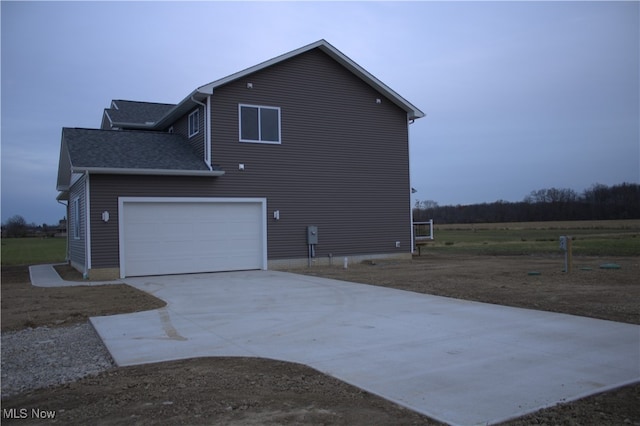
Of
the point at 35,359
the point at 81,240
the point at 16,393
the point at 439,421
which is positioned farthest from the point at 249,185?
the point at 439,421

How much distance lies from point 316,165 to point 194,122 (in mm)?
4366

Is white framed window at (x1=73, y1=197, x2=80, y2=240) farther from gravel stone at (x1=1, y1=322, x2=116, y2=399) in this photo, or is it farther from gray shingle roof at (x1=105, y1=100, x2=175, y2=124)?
gravel stone at (x1=1, y1=322, x2=116, y2=399)

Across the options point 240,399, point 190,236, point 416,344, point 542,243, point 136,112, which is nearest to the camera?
point 240,399

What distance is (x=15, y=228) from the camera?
220 feet

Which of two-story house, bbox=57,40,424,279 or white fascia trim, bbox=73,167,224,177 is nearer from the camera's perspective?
white fascia trim, bbox=73,167,224,177

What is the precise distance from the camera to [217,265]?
17.0m

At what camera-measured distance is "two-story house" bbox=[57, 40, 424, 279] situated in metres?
15.7

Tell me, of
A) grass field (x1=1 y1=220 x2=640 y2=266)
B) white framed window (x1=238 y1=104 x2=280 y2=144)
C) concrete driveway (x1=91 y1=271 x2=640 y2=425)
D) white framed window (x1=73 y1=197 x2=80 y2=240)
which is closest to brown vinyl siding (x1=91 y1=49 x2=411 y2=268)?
white framed window (x1=238 y1=104 x2=280 y2=144)

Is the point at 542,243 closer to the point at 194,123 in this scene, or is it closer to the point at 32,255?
the point at 194,123

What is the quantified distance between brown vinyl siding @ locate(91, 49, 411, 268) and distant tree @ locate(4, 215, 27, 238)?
56.6 meters

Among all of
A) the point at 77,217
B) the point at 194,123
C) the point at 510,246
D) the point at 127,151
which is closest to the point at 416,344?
the point at 127,151

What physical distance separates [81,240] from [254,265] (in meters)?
5.66

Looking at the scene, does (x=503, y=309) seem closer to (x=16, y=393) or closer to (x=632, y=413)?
(x=632, y=413)

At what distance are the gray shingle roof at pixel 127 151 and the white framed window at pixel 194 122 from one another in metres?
0.50
